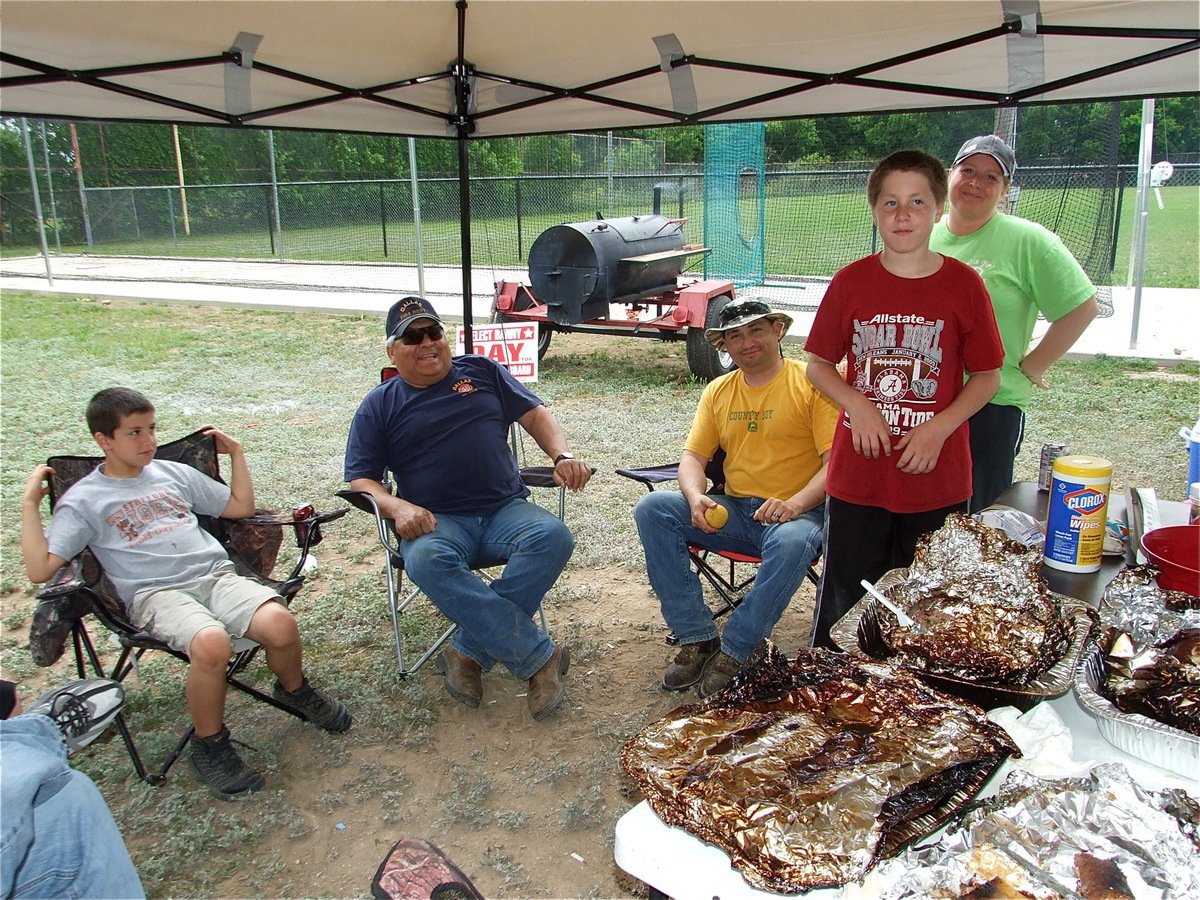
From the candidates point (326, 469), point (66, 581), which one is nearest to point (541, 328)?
point (326, 469)

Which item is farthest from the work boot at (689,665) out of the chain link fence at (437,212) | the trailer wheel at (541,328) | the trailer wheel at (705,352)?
the chain link fence at (437,212)

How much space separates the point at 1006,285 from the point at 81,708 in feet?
9.71

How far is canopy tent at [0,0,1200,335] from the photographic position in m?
2.60

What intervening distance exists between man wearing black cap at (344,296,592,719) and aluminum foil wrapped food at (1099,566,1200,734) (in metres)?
1.92

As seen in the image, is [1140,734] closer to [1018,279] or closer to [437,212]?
[1018,279]

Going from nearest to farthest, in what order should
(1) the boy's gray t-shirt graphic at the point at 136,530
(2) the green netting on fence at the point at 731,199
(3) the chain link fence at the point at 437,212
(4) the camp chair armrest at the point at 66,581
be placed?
(4) the camp chair armrest at the point at 66,581, (1) the boy's gray t-shirt graphic at the point at 136,530, (2) the green netting on fence at the point at 731,199, (3) the chain link fence at the point at 437,212

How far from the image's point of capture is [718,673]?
294 centimetres

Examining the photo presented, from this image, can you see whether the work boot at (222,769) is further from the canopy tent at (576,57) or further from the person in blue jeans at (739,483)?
the canopy tent at (576,57)

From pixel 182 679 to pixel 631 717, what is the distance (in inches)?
67.5

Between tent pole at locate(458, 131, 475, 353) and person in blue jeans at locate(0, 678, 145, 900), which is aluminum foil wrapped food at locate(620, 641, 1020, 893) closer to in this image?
person in blue jeans at locate(0, 678, 145, 900)

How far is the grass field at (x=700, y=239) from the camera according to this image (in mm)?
13617

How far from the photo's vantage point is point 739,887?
3.39ft

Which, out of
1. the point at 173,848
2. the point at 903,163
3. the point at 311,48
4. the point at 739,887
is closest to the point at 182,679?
the point at 173,848

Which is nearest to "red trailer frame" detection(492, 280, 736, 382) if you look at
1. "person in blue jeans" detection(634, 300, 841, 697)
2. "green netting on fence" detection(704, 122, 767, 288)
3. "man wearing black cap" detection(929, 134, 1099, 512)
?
"green netting on fence" detection(704, 122, 767, 288)
